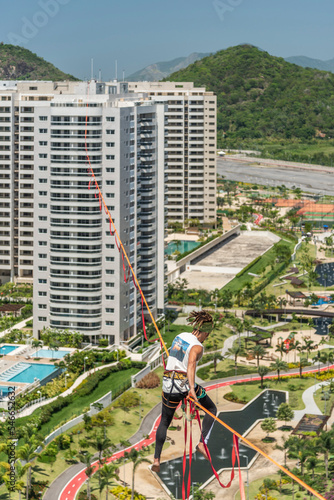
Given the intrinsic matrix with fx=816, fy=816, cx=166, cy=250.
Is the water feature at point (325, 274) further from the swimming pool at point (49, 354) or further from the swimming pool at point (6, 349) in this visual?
the swimming pool at point (6, 349)

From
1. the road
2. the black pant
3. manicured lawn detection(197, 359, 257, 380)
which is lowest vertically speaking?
manicured lawn detection(197, 359, 257, 380)

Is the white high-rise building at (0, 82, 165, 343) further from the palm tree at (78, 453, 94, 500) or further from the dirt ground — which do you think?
the palm tree at (78, 453, 94, 500)

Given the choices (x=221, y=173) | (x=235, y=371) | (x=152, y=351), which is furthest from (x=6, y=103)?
(x=221, y=173)

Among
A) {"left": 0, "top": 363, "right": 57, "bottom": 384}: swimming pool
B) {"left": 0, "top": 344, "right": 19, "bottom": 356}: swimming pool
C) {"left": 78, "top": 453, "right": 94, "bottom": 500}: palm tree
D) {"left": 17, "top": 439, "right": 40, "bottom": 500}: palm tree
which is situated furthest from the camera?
{"left": 0, "top": 344, "right": 19, "bottom": 356}: swimming pool

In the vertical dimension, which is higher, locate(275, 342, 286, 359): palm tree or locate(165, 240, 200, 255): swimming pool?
locate(165, 240, 200, 255): swimming pool

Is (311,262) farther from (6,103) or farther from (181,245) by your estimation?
(6,103)

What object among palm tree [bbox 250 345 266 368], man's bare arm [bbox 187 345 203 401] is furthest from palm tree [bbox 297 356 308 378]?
man's bare arm [bbox 187 345 203 401]
